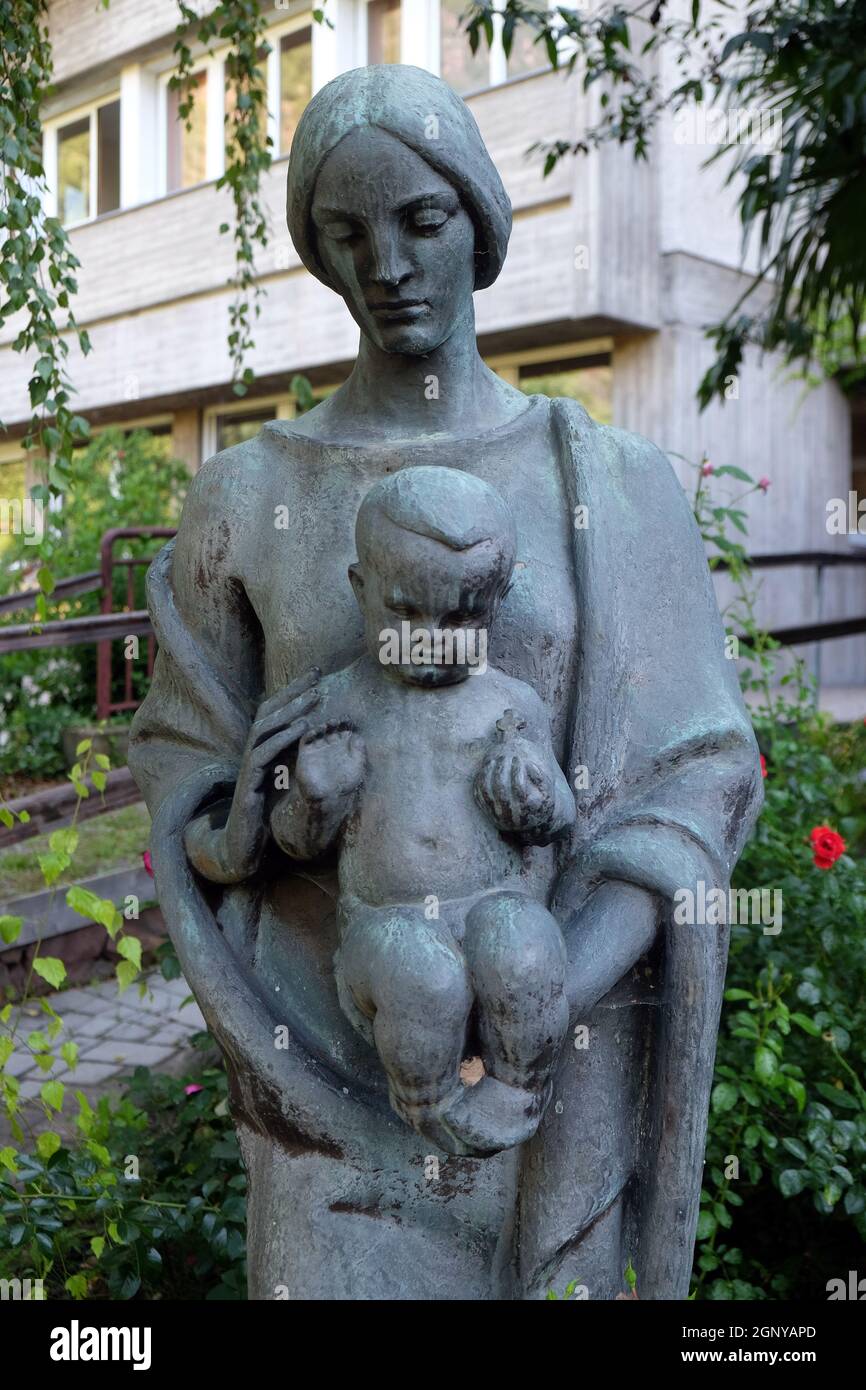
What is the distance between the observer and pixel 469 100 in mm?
9852

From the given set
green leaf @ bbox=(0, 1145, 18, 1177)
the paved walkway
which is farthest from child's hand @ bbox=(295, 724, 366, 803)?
the paved walkway

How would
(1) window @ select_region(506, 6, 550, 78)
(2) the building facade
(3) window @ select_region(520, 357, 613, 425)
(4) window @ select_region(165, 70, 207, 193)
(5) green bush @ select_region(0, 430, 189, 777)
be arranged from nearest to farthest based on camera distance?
(5) green bush @ select_region(0, 430, 189, 777)
(2) the building facade
(1) window @ select_region(506, 6, 550, 78)
(3) window @ select_region(520, 357, 613, 425)
(4) window @ select_region(165, 70, 207, 193)

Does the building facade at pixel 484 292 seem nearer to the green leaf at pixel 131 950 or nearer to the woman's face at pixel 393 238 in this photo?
the green leaf at pixel 131 950

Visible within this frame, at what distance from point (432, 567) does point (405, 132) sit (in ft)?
2.03

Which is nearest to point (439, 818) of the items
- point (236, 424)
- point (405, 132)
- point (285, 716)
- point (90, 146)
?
point (285, 716)

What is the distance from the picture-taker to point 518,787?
167 centimetres

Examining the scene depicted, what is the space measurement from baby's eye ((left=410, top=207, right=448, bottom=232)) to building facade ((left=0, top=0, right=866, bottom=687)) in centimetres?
619

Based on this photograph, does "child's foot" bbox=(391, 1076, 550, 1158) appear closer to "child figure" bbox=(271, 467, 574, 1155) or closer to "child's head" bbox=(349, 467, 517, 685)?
"child figure" bbox=(271, 467, 574, 1155)

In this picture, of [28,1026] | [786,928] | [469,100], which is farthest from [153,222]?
[786,928]

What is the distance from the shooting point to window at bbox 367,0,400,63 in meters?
10.3

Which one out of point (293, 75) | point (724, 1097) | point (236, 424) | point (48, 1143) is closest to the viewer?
point (48, 1143)

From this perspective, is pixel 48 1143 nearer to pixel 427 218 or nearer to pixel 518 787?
pixel 518 787

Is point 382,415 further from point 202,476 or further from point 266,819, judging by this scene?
point 266,819

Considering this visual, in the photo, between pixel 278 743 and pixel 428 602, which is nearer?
pixel 428 602
